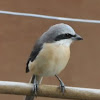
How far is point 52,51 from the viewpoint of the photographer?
238cm

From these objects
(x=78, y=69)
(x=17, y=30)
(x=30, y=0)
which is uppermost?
(x=30, y=0)

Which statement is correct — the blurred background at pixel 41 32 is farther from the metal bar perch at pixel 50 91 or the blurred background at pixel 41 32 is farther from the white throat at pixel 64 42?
the metal bar perch at pixel 50 91

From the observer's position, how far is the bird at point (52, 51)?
90.0 inches

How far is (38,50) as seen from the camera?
245cm

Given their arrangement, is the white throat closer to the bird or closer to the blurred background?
the bird

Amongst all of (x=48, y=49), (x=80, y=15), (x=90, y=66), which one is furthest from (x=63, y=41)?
(x=90, y=66)

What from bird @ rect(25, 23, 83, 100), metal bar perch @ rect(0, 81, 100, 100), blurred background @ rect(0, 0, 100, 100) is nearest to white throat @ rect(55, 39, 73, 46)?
bird @ rect(25, 23, 83, 100)

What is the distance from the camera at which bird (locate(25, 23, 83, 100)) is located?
229 centimetres

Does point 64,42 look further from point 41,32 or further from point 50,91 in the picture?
point 41,32

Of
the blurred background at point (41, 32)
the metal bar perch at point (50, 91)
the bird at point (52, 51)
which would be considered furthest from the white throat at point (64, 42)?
the blurred background at point (41, 32)

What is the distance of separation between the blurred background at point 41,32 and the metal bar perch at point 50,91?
165 centimetres

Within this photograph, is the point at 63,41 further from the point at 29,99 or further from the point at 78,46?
the point at 78,46

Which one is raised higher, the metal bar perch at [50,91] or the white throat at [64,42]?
the white throat at [64,42]

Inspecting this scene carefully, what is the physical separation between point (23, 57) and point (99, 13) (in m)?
0.73
